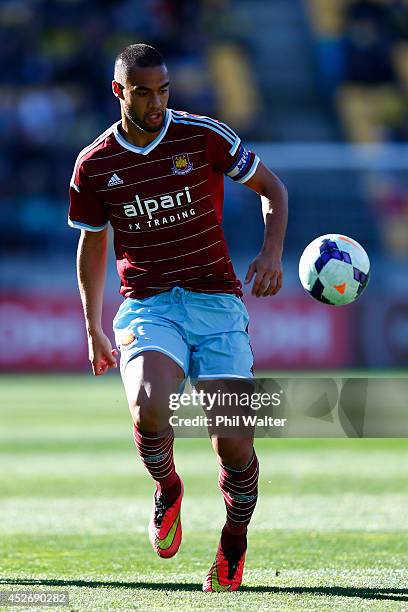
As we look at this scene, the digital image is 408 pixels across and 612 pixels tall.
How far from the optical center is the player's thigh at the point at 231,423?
205 inches

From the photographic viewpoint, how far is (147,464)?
5.51m

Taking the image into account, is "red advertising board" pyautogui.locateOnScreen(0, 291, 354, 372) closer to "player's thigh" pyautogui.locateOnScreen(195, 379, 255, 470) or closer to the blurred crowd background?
the blurred crowd background

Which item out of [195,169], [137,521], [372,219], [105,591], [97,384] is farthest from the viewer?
[372,219]

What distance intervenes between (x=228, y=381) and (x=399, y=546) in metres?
1.52

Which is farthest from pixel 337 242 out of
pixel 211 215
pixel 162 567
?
pixel 162 567

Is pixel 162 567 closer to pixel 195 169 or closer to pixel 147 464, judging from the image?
pixel 147 464

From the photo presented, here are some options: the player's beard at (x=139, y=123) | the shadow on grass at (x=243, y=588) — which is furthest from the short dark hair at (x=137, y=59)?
the shadow on grass at (x=243, y=588)

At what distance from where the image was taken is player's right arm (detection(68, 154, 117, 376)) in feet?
18.2

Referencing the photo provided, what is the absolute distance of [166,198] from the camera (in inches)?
213

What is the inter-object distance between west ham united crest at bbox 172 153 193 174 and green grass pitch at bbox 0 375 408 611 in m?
1.77

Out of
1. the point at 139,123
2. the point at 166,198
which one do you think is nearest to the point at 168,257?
the point at 166,198

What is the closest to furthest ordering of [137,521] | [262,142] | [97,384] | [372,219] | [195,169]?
[195,169] < [137,521] < [97,384] < [372,219] < [262,142]

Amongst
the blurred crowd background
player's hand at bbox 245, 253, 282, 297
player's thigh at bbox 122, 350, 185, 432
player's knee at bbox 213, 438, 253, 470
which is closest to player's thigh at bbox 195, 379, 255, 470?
player's knee at bbox 213, 438, 253, 470

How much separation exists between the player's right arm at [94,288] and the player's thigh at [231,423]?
1.89 feet
